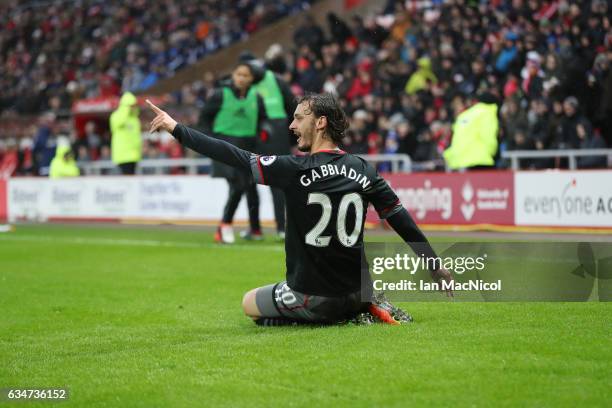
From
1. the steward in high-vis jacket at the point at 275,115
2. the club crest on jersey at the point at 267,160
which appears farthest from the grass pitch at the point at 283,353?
the steward in high-vis jacket at the point at 275,115

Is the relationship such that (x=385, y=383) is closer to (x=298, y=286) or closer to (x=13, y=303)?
(x=298, y=286)

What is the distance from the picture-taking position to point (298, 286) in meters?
6.80

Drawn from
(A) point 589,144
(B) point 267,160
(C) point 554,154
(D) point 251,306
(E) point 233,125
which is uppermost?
(E) point 233,125

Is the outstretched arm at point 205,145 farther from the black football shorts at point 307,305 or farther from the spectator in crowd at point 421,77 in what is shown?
the spectator in crowd at point 421,77

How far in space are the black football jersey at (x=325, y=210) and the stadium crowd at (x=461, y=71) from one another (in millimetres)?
9637

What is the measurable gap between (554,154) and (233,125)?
576 centimetres

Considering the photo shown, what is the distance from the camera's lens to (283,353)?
593cm

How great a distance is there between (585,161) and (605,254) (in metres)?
10.6

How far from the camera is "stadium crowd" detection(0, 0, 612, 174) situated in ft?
59.5

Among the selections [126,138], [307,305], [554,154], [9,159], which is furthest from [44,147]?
[307,305]

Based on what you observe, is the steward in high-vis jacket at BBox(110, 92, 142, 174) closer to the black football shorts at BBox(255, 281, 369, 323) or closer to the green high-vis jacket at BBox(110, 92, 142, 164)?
the green high-vis jacket at BBox(110, 92, 142, 164)

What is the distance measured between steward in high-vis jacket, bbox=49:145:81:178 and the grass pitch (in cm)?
1537

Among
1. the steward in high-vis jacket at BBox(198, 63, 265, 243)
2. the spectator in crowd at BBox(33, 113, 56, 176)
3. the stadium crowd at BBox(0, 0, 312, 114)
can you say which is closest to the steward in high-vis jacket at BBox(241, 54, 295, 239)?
the steward in high-vis jacket at BBox(198, 63, 265, 243)

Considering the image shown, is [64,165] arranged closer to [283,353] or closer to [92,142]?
[92,142]
